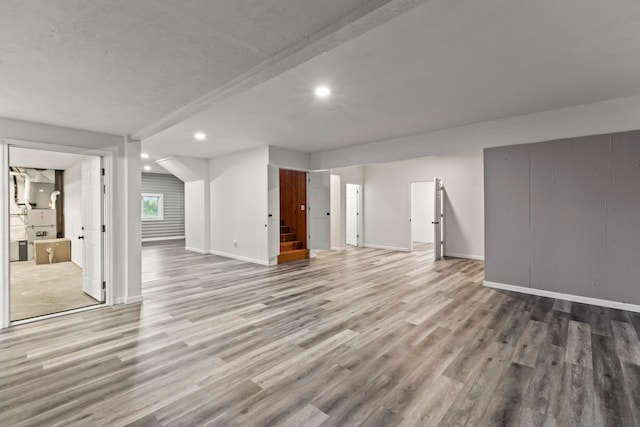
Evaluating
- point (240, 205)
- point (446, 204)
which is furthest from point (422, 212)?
point (240, 205)

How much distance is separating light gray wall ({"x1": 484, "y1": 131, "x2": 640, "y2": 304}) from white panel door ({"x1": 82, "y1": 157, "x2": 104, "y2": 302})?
5.84 meters

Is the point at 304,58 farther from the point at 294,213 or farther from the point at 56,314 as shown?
the point at 294,213

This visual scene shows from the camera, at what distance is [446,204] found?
26.4ft

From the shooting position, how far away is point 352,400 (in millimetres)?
2029

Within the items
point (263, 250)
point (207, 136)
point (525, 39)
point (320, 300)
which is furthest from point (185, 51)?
point (263, 250)

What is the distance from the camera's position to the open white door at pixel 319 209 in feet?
24.5

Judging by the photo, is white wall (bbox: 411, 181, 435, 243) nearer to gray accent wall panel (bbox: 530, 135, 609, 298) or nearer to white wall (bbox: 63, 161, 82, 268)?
gray accent wall panel (bbox: 530, 135, 609, 298)

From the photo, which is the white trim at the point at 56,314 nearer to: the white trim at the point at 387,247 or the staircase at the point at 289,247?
the staircase at the point at 289,247

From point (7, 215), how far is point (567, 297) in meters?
7.18

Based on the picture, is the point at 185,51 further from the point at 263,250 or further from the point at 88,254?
the point at 263,250

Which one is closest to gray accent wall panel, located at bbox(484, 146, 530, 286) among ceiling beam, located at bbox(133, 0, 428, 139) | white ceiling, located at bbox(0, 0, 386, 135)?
ceiling beam, located at bbox(133, 0, 428, 139)

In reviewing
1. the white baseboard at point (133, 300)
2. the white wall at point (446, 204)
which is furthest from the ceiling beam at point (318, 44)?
the white wall at point (446, 204)

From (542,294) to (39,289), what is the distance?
25.8 ft

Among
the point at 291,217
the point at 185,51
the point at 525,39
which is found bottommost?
the point at 291,217
